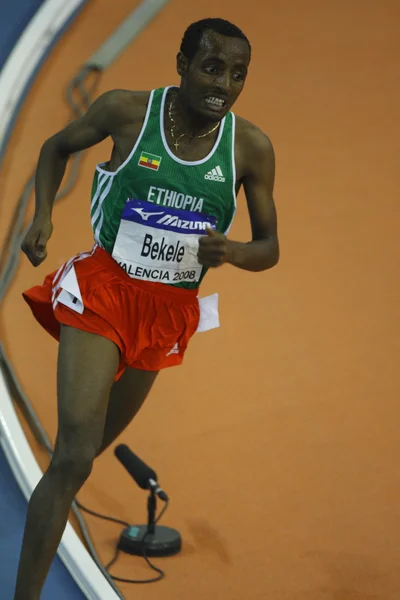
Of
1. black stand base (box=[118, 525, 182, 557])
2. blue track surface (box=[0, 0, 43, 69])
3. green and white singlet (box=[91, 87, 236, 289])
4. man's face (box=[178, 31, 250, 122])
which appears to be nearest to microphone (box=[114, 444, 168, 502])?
black stand base (box=[118, 525, 182, 557])

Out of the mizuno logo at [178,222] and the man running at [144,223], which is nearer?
the man running at [144,223]

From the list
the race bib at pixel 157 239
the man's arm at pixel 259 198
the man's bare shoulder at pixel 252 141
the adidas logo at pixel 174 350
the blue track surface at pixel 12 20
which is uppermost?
the blue track surface at pixel 12 20

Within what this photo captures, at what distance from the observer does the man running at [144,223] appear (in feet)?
7.46

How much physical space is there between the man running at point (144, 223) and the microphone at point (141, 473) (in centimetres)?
76

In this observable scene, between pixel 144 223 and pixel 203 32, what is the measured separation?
0.47 m

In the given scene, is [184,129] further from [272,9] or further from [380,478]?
[272,9]

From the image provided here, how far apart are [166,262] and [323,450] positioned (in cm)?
177

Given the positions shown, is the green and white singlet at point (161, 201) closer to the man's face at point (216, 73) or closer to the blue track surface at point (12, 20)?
the man's face at point (216, 73)

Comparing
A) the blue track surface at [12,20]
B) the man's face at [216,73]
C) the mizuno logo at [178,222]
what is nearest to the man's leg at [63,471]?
the mizuno logo at [178,222]

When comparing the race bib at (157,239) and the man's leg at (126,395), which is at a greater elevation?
the race bib at (157,239)

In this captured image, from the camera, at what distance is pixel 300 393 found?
4.20 meters

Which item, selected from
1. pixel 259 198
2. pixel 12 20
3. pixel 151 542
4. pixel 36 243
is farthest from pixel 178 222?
pixel 12 20

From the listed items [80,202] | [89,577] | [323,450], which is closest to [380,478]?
[323,450]

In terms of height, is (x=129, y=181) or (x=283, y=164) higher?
(x=283, y=164)
